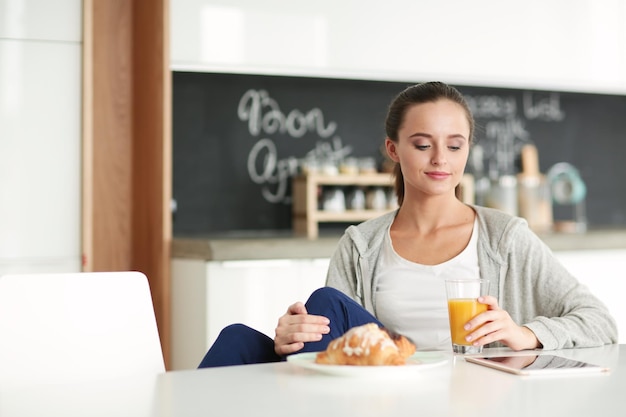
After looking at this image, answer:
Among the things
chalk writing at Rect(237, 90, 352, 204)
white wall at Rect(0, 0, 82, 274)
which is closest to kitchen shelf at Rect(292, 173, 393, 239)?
chalk writing at Rect(237, 90, 352, 204)

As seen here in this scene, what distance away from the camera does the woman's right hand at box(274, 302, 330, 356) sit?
1.50m

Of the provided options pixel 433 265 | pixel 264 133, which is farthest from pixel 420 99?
pixel 264 133

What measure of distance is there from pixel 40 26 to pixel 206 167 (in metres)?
0.88

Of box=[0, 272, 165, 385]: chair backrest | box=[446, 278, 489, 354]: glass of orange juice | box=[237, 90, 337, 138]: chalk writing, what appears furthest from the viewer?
box=[237, 90, 337, 138]: chalk writing

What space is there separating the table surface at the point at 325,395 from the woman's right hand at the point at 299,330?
151 mm

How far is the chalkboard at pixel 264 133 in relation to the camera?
373 centimetres

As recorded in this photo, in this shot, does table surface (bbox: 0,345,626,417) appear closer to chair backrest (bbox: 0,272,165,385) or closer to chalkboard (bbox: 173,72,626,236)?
chair backrest (bbox: 0,272,165,385)

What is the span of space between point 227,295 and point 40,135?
0.88 metres

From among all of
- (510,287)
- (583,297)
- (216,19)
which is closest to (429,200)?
(510,287)

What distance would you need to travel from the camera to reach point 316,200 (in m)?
3.69

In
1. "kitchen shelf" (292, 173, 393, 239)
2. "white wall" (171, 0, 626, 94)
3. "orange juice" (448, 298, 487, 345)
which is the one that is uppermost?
"white wall" (171, 0, 626, 94)

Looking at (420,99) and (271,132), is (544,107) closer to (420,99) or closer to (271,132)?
(271,132)

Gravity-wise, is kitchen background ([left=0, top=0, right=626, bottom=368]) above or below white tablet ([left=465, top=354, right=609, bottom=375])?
above

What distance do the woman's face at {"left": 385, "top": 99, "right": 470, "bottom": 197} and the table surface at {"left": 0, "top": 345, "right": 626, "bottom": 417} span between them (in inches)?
23.6
